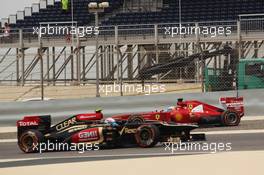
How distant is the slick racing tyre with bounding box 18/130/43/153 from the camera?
1345cm

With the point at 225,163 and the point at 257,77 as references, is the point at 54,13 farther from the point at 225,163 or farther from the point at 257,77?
the point at 225,163

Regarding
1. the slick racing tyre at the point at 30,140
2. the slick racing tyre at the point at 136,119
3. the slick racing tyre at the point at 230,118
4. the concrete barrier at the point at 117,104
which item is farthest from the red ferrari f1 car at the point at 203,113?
the slick racing tyre at the point at 30,140

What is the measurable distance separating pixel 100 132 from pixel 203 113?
367 cm

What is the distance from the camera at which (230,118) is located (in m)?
16.2

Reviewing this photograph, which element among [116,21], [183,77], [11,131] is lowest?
[11,131]

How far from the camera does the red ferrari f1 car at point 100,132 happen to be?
12.8m

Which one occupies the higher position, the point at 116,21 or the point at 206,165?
the point at 116,21

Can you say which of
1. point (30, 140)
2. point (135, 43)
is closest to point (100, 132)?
point (30, 140)

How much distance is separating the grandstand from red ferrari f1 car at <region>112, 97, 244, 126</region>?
3.47 meters

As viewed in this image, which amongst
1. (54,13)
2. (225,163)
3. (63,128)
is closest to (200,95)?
(63,128)

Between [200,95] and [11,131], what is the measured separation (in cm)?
527

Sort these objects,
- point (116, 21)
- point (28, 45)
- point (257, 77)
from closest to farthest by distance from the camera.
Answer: point (257, 77) < point (28, 45) < point (116, 21)

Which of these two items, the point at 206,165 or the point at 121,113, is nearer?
the point at 206,165

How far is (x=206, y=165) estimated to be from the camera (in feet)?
31.6
